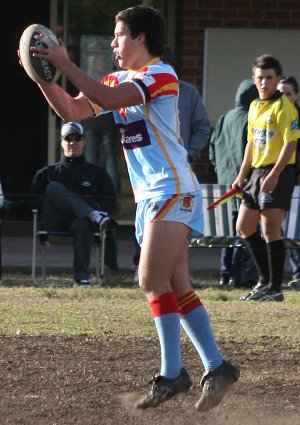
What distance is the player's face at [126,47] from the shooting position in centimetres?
606

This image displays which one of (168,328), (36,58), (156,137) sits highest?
(36,58)

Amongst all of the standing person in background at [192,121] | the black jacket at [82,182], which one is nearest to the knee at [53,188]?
the black jacket at [82,182]

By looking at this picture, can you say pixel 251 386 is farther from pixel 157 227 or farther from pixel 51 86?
pixel 51 86

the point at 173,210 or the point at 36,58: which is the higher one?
the point at 36,58

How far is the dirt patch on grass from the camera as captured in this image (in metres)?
6.11

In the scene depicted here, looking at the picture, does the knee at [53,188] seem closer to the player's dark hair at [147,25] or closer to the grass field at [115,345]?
the grass field at [115,345]

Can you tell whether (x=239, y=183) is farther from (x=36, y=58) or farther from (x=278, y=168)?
(x=36, y=58)

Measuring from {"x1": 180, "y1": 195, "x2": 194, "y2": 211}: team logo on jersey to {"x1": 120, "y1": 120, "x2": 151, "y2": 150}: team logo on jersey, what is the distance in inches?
12.7

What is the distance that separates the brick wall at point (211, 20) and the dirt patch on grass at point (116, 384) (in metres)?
6.86

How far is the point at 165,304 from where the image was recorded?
238 inches

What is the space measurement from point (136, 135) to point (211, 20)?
8879 mm

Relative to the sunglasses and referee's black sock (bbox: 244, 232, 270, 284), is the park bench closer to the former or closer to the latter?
referee's black sock (bbox: 244, 232, 270, 284)

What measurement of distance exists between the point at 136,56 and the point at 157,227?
836 mm

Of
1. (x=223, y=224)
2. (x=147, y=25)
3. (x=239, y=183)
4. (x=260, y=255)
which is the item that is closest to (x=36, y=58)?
(x=147, y=25)
